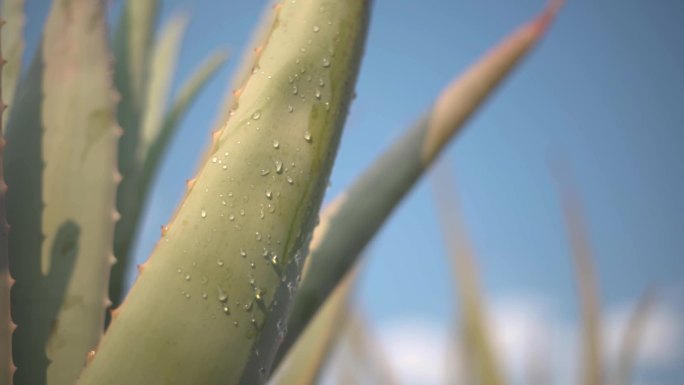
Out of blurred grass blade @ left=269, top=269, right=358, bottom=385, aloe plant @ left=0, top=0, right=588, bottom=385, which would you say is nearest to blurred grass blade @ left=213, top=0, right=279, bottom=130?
aloe plant @ left=0, top=0, right=588, bottom=385

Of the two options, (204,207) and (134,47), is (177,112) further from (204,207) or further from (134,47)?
(204,207)

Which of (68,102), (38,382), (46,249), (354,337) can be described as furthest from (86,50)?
(354,337)

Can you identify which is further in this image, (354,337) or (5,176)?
(354,337)

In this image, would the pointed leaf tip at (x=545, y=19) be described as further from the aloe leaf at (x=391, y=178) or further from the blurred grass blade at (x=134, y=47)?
the blurred grass blade at (x=134, y=47)

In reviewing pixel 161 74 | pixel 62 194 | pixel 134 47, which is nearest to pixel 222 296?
pixel 62 194

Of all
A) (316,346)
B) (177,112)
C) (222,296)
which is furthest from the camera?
(177,112)

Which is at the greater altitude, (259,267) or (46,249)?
(259,267)

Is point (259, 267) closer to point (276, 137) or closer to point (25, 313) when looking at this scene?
point (276, 137)
